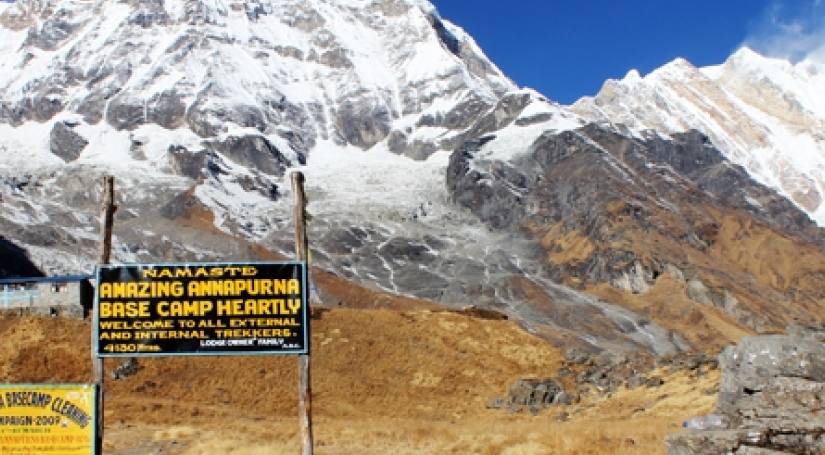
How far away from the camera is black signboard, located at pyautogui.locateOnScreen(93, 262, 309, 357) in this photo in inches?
776

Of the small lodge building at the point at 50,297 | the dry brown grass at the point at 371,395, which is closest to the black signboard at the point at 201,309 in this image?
the dry brown grass at the point at 371,395

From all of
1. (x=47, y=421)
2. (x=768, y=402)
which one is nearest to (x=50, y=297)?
(x=47, y=421)

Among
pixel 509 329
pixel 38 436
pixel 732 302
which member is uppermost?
pixel 732 302

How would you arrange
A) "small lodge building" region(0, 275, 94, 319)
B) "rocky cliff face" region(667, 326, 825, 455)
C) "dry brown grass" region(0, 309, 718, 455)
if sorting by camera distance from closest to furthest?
"rocky cliff face" region(667, 326, 825, 455)
"dry brown grass" region(0, 309, 718, 455)
"small lodge building" region(0, 275, 94, 319)

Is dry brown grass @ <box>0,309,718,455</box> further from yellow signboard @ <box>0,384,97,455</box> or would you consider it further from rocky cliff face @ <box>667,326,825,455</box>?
yellow signboard @ <box>0,384,97,455</box>

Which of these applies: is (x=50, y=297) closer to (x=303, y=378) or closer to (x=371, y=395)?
(x=371, y=395)

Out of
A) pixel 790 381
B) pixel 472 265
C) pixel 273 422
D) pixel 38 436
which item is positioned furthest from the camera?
pixel 472 265

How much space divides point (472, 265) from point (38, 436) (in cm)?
→ 18067

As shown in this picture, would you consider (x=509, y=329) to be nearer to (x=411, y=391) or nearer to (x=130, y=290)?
(x=411, y=391)

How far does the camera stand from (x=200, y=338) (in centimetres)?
1994

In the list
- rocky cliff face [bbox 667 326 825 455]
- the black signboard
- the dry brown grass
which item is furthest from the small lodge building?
rocky cliff face [bbox 667 326 825 455]

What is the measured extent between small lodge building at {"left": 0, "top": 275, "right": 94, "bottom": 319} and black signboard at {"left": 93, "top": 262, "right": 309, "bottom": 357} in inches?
1318

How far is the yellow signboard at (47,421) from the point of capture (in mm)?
19359

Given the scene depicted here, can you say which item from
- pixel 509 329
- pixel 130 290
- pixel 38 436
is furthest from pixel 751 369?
pixel 509 329
